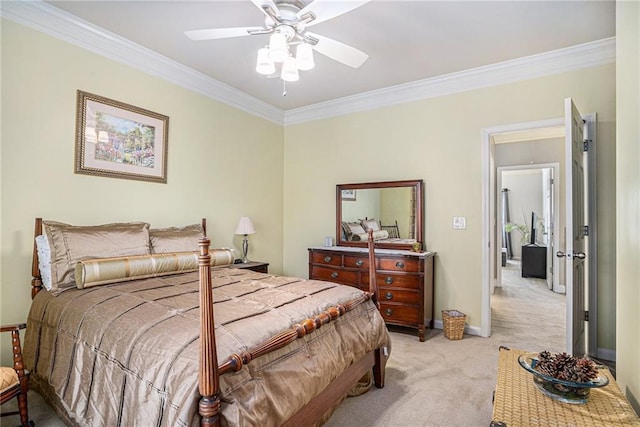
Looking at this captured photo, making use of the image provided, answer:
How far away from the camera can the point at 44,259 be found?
7.35 ft

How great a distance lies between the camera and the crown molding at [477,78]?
2.94 m

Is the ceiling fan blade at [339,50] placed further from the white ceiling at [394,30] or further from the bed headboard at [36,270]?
the bed headboard at [36,270]

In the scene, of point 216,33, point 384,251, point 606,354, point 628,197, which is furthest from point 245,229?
point 606,354

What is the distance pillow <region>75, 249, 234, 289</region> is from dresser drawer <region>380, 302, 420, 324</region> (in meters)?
1.98

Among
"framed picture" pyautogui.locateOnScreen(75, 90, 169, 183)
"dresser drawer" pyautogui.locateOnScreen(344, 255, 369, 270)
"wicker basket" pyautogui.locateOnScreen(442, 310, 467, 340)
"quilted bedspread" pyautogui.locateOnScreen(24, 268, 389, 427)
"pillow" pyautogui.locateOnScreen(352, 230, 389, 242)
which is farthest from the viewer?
"pillow" pyautogui.locateOnScreen(352, 230, 389, 242)

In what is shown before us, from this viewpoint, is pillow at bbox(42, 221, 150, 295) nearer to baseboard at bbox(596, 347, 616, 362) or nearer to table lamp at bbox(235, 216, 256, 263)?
table lamp at bbox(235, 216, 256, 263)

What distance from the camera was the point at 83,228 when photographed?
7.87 feet

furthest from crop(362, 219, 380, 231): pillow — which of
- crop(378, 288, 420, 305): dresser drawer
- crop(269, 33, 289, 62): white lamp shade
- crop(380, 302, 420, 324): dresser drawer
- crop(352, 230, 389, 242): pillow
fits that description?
crop(269, 33, 289, 62): white lamp shade

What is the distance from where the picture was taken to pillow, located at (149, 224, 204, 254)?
2.77 meters

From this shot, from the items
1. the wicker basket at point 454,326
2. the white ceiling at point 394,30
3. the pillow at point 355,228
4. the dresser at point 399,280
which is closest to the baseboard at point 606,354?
the wicker basket at point 454,326

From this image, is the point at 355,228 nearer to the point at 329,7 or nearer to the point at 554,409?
the point at 329,7

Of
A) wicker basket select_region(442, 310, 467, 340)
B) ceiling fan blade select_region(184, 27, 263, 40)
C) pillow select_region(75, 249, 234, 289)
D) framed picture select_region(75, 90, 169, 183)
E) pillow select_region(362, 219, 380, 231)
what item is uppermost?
ceiling fan blade select_region(184, 27, 263, 40)

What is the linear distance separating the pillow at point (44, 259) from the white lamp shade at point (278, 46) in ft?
6.42

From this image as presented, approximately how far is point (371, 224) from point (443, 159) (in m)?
1.13
